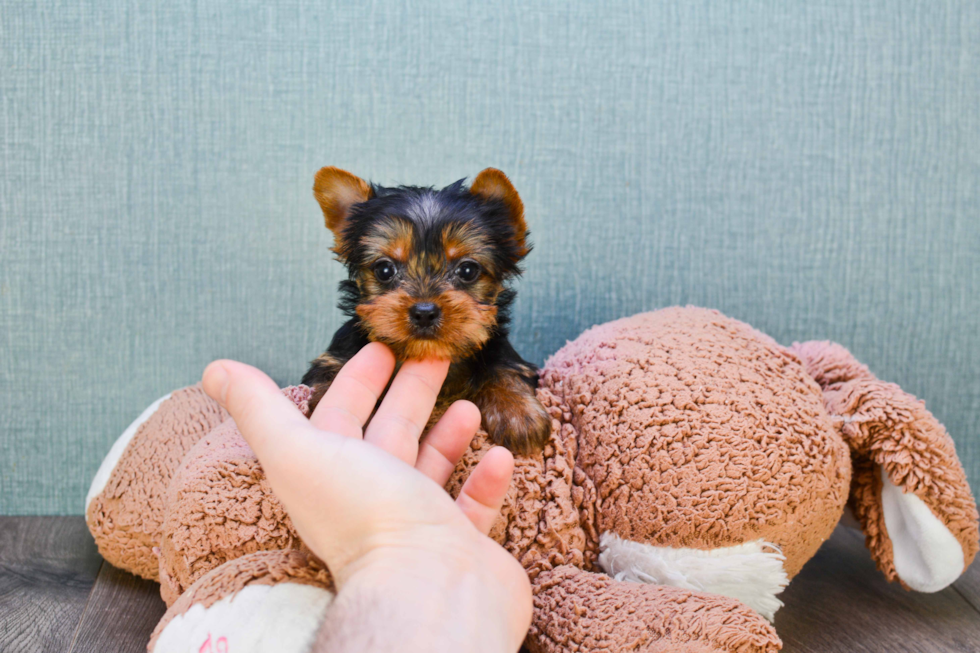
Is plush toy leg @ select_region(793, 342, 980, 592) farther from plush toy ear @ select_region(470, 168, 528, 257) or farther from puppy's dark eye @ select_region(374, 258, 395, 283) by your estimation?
puppy's dark eye @ select_region(374, 258, 395, 283)

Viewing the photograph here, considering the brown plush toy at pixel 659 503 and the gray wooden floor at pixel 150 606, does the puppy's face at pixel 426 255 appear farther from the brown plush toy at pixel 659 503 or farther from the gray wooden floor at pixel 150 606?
the gray wooden floor at pixel 150 606

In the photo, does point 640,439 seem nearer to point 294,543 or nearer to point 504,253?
point 504,253

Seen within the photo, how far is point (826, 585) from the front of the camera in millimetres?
1845

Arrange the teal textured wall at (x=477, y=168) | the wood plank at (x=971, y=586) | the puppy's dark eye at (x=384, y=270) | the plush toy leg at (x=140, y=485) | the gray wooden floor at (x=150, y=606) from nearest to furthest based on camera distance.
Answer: the puppy's dark eye at (x=384, y=270) → the gray wooden floor at (x=150, y=606) → the plush toy leg at (x=140, y=485) → the wood plank at (x=971, y=586) → the teal textured wall at (x=477, y=168)

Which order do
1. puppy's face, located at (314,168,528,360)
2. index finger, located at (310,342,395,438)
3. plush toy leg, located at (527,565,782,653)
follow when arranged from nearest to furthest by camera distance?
plush toy leg, located at (527,565,782,653)
index finger, located at (310,342,395,438)
puppy's face, located at (314,168,528,360)

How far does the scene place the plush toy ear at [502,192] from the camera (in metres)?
1.48

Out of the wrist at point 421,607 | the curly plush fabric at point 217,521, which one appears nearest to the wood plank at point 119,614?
the curly plush fabric at point 217,521

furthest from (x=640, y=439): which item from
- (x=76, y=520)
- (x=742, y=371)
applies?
(x=76, y=520)

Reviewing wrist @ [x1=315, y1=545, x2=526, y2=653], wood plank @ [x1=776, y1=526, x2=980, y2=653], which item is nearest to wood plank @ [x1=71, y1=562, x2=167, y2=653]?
wrist @ [x1=315, y1=545, x2=526, y2=653]

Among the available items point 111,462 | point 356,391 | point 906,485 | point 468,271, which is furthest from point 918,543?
point 111,462

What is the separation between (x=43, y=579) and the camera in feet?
5.84

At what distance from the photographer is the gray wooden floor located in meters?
1.55

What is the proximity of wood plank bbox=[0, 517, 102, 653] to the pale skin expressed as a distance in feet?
3.08

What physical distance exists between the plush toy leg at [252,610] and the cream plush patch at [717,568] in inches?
26.0
